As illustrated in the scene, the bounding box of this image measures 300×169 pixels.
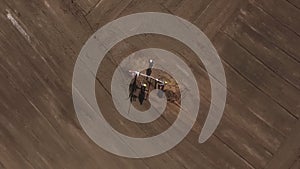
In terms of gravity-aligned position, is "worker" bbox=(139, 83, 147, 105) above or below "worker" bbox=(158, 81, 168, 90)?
below

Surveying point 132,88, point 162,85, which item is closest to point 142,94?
point 132,88

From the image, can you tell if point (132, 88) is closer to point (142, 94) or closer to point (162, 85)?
point (142, 94)

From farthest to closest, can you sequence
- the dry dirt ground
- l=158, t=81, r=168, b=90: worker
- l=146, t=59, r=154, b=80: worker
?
l=146, t=59, r=154, b=80: worker, l=158, t=81, r=168, b=90: worker, the dry dirt ground

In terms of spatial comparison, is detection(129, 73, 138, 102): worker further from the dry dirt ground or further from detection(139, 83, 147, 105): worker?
the dry dirt ground

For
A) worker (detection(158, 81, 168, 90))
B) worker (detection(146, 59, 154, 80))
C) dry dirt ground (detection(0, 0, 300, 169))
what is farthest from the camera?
worker (detection(146, 59, 154, 80))

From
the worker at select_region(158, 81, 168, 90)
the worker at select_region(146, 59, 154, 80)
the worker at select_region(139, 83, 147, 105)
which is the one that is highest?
the worker at select_region(146, 59, 154, 80)

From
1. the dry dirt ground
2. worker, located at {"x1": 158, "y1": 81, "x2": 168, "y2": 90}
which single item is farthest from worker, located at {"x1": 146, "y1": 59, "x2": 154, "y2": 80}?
the dry dirt ground

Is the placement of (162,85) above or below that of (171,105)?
above

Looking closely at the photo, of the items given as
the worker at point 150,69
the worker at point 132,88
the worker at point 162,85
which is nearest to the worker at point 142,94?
the worker at point 132,88

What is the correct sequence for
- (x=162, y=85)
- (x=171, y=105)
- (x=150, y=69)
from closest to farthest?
1. (x=171, y=105)
2. (x=162, y=85)
3. (x=150, y=69)

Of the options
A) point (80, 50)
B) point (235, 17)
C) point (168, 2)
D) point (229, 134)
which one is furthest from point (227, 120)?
point (80, 50)
